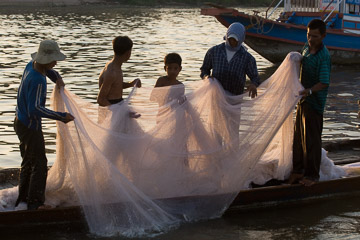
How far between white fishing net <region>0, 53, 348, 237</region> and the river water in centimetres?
27

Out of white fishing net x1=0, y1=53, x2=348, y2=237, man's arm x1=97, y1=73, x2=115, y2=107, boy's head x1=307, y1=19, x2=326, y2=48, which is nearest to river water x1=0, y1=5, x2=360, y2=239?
white fishing net x1=0, y1=53, x2=348, y2=237

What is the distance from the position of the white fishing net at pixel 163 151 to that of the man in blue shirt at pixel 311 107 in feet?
0.47

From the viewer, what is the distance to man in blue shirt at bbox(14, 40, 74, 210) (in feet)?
17.7

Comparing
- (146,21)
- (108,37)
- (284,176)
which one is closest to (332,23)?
(108,37)

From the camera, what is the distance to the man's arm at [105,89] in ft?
19.3

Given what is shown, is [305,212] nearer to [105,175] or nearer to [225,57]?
[225,57]

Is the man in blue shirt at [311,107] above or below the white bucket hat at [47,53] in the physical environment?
below

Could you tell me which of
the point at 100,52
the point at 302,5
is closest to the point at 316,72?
the point at 302,5

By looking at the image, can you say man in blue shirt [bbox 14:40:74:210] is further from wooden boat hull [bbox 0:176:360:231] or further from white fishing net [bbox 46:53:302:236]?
white fishing net [bbox 46:53:302:236]

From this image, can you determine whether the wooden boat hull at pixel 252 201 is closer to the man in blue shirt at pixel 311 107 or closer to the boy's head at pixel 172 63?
the man in blue shirt at pixel 311 107

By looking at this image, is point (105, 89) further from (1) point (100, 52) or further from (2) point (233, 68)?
(1) point (100, 52)

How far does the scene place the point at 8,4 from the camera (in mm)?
48344

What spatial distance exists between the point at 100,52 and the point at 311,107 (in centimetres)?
1643

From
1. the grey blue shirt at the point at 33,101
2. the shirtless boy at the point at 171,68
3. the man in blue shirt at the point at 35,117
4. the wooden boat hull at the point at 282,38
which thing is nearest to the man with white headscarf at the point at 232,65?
the shirtless boy at the point at 171,68
